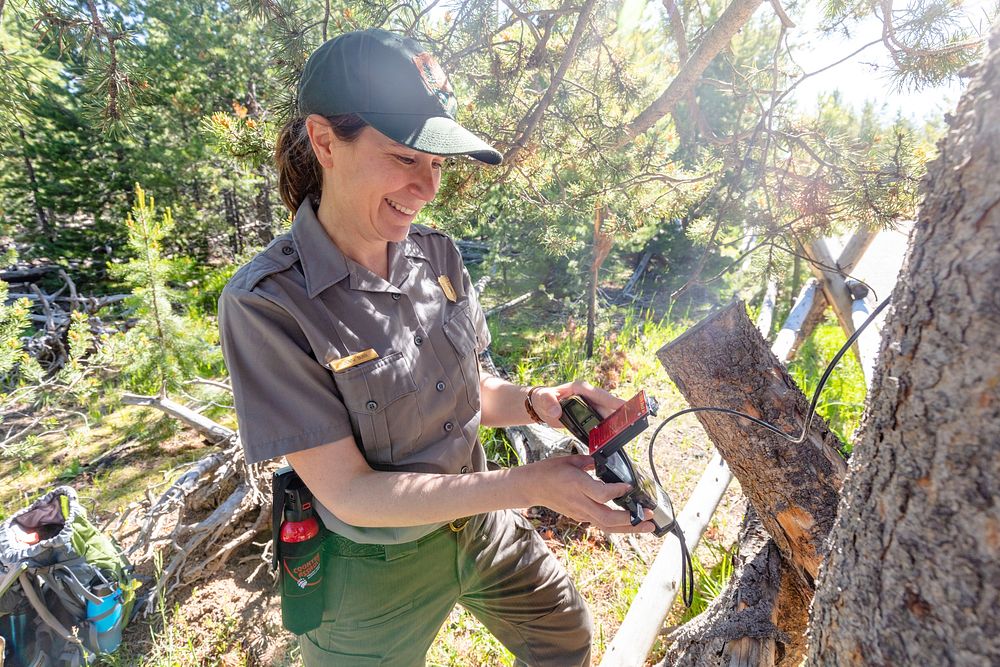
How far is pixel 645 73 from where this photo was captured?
308cm

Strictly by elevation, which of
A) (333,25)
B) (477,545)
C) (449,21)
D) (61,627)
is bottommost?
(61,627)

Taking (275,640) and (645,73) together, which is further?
(645,73)

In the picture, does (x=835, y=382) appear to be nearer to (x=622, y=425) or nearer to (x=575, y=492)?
(x=622, y=425)

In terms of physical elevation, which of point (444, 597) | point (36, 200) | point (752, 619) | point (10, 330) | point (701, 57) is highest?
point (701, 57)

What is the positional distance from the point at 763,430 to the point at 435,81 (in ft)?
4.83

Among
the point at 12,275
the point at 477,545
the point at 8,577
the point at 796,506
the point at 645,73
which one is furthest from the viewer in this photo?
the point at 12,275

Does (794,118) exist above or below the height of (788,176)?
above

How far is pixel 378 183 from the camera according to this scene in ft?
4.20

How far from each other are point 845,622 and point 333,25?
277 cm

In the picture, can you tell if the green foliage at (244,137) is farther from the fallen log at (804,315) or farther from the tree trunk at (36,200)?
the tree trunk at (36,200)

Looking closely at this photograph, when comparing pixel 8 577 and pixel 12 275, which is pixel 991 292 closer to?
pixel 8 577

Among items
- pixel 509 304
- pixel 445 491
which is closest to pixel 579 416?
pixel 445 491

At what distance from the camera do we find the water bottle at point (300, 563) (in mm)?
1398

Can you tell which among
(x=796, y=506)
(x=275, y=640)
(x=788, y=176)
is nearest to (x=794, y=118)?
(x=788, y=176)
